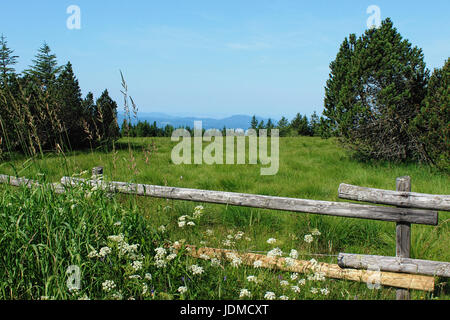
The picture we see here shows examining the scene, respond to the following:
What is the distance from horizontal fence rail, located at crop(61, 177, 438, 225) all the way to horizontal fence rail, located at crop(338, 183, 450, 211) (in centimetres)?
7

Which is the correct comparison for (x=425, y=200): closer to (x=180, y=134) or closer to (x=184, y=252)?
(x=184, y=252)

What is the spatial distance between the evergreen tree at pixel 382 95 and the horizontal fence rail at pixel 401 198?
5.89 m

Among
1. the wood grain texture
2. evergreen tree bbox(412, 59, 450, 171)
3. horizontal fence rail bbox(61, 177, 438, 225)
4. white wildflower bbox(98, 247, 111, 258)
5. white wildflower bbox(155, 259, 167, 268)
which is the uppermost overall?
evergreen tree bbox(412, 59, 450, 171)

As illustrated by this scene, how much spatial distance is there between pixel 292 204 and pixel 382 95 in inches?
252

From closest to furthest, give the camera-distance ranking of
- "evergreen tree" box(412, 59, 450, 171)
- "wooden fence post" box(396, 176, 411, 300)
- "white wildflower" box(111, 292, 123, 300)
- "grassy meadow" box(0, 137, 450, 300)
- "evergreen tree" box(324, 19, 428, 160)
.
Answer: "white wildflower" box(111, 292, 123, 300)
"grassy meadow" box(0, 137, 450, 300)
"wooden fence post" box(396, 176, 411, 300)
"evergreen tree" box(412, 59, 450, 171)
"evergreen tree" box(324, 19, 428, 160)

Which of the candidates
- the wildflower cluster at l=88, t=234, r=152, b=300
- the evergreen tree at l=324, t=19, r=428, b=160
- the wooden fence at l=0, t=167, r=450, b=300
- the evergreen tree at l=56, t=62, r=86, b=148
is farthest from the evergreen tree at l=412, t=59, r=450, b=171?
the evergreen tree at l=56, t=62, r=86, b=148

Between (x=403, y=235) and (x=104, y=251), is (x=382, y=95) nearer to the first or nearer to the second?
(x=403, y=235)

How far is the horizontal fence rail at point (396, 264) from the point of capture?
3316 mm

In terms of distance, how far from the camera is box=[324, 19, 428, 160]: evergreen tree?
345 inches

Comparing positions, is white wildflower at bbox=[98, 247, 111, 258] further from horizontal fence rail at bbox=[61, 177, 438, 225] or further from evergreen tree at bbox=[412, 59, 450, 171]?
evergreen tree at bbox=[412, 59, 450, 171]

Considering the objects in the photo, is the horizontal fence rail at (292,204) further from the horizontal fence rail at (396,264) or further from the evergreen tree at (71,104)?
the evergreen tree at (71,104)

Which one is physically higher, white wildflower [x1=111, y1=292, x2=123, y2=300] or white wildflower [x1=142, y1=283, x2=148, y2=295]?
white wildflower [x1=142, y1=283, x2=148, y2=295]

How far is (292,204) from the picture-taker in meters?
3.73

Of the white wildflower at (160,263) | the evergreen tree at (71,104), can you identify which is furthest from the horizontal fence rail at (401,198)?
the evergreen tree at (71,104)
